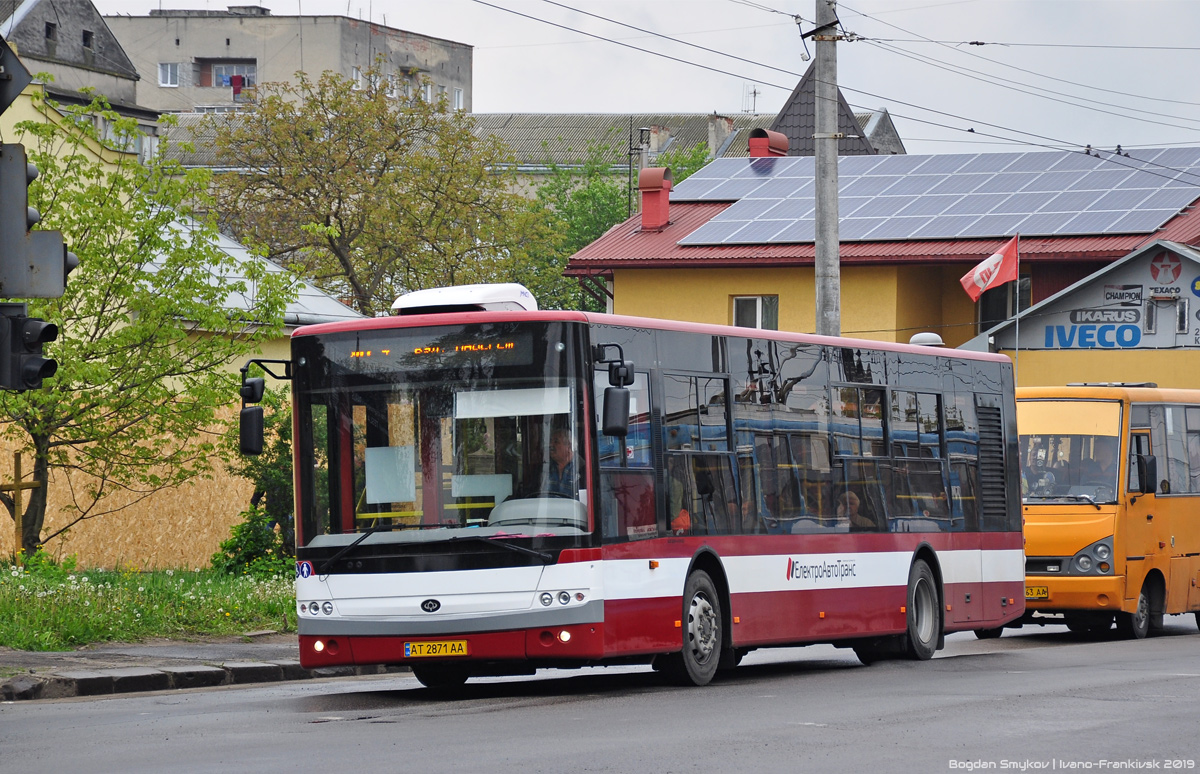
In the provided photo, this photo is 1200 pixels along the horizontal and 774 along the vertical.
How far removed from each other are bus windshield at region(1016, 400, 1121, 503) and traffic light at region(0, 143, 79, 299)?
12026mm

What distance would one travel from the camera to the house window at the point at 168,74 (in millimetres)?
95875

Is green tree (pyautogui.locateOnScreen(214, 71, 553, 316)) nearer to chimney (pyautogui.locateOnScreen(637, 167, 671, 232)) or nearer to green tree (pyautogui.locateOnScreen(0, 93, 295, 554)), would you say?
chimney (pyautogui.locateOnScreen(637, 167, 671, 232))

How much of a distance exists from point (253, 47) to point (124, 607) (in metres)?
78.8

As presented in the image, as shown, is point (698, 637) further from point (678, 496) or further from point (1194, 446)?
point (1194, 446)

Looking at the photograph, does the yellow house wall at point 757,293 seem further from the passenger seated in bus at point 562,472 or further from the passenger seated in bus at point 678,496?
the passenger seated in bus at point 562,472

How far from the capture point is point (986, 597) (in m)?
18.8

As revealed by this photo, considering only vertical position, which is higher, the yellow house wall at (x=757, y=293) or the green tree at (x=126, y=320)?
the yellow house wall at (x=757, y=293)

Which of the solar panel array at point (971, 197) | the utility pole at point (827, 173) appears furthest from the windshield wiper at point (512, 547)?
the solar panel array at point (971, 197)

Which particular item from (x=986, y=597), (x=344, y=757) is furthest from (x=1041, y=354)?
(x=344, y=757)

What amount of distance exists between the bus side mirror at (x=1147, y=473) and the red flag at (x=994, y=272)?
1342cm

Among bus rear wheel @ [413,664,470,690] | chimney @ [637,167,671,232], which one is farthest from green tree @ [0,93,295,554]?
chimney @ [637,167,671,232]

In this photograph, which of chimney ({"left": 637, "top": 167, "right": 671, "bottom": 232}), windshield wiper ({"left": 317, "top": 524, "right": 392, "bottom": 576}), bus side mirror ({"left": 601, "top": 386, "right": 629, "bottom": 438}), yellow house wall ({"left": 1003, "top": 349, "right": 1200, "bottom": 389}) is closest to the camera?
bus side mirror ({"left": 601, "top": 386, "right": 629, "bottom": 438})

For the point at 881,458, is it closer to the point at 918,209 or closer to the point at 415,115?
the point at 918,209

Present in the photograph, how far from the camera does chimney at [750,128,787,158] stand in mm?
50875
